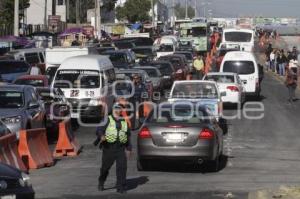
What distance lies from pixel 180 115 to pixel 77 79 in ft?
36.6

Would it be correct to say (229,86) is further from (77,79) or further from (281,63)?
(281,63)

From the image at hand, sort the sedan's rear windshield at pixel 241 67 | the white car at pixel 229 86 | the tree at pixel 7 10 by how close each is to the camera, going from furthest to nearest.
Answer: the tree at pixel 7 10
the sedan's rear windshield at pixel 241 67
the white car at pixel 229 86

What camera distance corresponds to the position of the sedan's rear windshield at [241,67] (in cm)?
3497

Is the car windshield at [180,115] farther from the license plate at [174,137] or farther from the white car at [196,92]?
the white car at [196,92]

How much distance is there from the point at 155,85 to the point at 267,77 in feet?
60.9

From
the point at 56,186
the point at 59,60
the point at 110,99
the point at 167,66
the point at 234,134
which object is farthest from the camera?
the point at 167,66

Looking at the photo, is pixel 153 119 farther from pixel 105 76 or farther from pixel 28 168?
pixel 105 76

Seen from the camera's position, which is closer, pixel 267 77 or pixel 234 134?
pixel 234 134

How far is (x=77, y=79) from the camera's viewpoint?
26.8 meters

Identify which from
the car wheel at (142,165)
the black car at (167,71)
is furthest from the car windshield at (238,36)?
the car wheel at (142,165)

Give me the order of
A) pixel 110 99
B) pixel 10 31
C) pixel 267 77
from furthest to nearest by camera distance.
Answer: pixel 10 31
pixel 267 77
pixel 110 99

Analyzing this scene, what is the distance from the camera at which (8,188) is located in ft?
32.2

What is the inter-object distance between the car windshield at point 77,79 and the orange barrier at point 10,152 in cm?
1019

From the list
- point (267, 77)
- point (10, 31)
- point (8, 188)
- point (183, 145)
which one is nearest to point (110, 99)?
point (183, 145)
